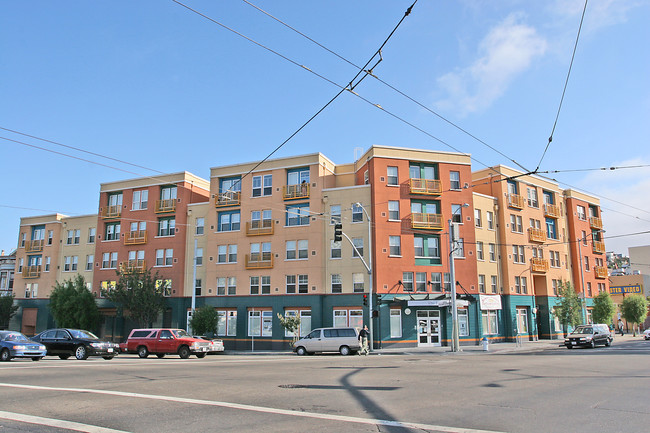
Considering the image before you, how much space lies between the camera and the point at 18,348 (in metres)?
22.9

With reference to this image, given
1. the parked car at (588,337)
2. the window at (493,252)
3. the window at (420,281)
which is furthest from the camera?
the window at (493,252)

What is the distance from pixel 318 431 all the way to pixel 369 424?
0.99m

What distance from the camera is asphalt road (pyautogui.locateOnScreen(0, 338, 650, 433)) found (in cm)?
802

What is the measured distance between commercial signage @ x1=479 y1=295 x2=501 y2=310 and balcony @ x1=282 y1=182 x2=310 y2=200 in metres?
17.2

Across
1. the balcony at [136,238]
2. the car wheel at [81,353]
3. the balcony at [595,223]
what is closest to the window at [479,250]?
the balcony at [595,223]

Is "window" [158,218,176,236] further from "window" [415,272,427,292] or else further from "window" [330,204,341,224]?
"window" [415,272,427,292]

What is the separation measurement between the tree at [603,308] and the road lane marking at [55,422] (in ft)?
182

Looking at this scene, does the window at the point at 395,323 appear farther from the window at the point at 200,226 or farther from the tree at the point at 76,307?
the tree at the point at 76,307

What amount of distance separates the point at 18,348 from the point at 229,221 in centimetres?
2325

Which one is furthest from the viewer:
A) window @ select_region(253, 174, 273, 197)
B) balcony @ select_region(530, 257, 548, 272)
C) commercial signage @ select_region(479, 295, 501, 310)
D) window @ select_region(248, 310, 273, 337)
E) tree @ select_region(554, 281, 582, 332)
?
balcony @ select_region(530, 257, 548, 272)

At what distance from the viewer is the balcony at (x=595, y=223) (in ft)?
183

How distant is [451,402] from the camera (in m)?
10.2

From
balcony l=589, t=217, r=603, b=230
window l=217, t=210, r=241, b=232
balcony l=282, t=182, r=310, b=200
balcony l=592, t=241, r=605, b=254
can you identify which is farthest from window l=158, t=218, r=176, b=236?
balcony l=592, t=241, r=605, b=254

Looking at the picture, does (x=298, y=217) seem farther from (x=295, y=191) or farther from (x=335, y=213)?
(x=335, y=213)
